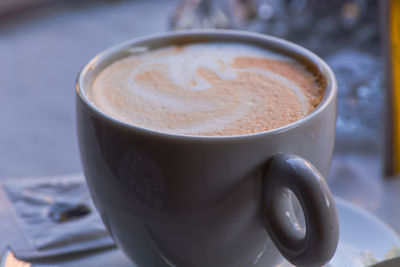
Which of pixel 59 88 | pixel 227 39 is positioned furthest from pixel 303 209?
pixel 59 88

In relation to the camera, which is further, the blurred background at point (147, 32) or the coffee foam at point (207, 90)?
the blurred background at point (147, 32)

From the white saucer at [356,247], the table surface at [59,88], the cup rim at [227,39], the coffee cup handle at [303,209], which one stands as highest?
the cup rim at [227,39]

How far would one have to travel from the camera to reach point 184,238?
0.39 m

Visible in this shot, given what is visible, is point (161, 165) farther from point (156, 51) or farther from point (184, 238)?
point (156, 51)

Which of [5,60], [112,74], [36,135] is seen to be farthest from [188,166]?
[5,60]

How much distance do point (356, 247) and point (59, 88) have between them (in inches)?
17.2

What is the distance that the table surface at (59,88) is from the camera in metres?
0.61

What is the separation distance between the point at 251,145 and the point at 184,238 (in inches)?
3.2

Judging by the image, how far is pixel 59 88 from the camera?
0.75 metres

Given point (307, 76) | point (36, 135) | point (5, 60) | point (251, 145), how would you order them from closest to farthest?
point (251, 145)
point (307, 76)
point (36, 135)
point (5, 60)

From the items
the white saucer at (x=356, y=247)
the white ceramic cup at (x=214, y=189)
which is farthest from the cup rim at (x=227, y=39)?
the white saucer at (x=356, y=247)

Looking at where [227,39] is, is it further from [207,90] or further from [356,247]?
[356,247]

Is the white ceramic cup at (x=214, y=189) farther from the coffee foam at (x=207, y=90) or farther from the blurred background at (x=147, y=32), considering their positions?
the blurred background at (x=147, y=32)

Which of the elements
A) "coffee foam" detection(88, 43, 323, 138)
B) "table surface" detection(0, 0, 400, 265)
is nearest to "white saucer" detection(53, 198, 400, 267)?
"table surface" detection(0, 0, 400, 265)
